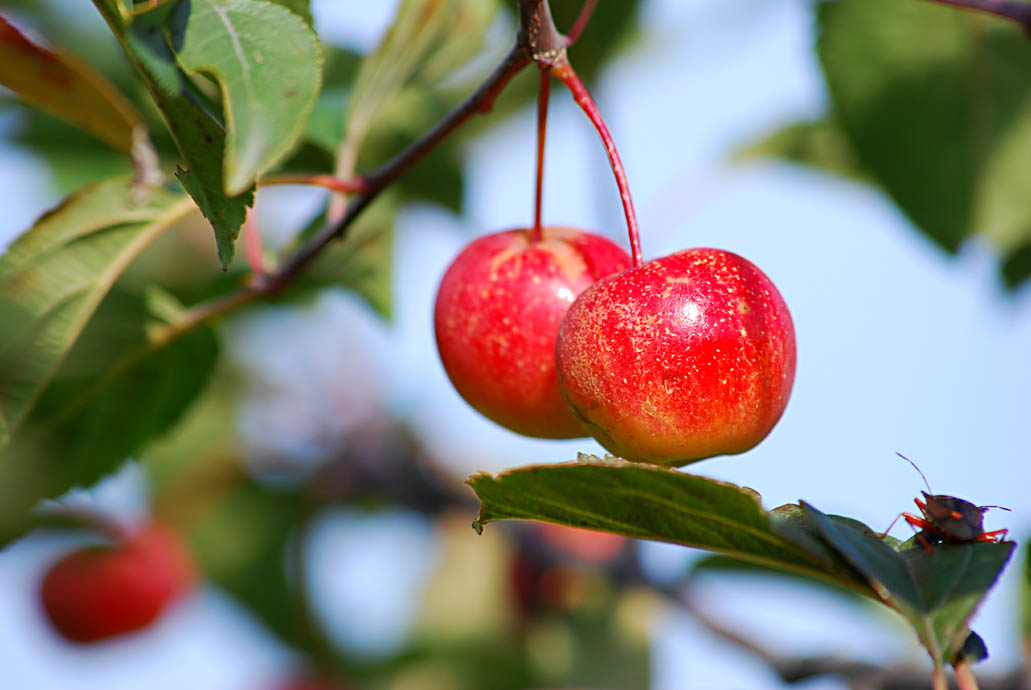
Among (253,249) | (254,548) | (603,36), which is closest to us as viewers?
(253,249)

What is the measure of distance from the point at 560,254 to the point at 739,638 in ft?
2.80

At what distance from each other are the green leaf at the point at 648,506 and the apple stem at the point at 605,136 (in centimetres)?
24

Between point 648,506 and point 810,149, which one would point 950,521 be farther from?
point 810,149

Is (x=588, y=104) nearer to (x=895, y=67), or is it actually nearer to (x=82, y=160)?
(x=895, y=67)

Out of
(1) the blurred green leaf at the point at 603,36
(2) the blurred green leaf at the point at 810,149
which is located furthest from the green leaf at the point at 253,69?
(2) the blurred green leaf at the point at 810,149

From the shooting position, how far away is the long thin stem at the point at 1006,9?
2.88 feet

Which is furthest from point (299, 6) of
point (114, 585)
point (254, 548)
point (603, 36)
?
point (114, 585)

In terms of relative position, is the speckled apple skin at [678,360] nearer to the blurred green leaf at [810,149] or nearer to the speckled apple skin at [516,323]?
the speckled apple skin at [516,323]

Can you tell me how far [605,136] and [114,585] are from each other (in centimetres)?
249

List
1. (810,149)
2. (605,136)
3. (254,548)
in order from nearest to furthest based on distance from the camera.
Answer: (605,136) → (810,149) → (254,548)

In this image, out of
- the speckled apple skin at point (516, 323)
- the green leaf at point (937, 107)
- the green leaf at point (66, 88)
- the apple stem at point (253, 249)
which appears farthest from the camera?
the green leaf at point (937, 107)

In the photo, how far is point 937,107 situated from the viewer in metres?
1.68

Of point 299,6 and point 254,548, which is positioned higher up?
point 299,6

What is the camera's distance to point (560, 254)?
1.13 meters
